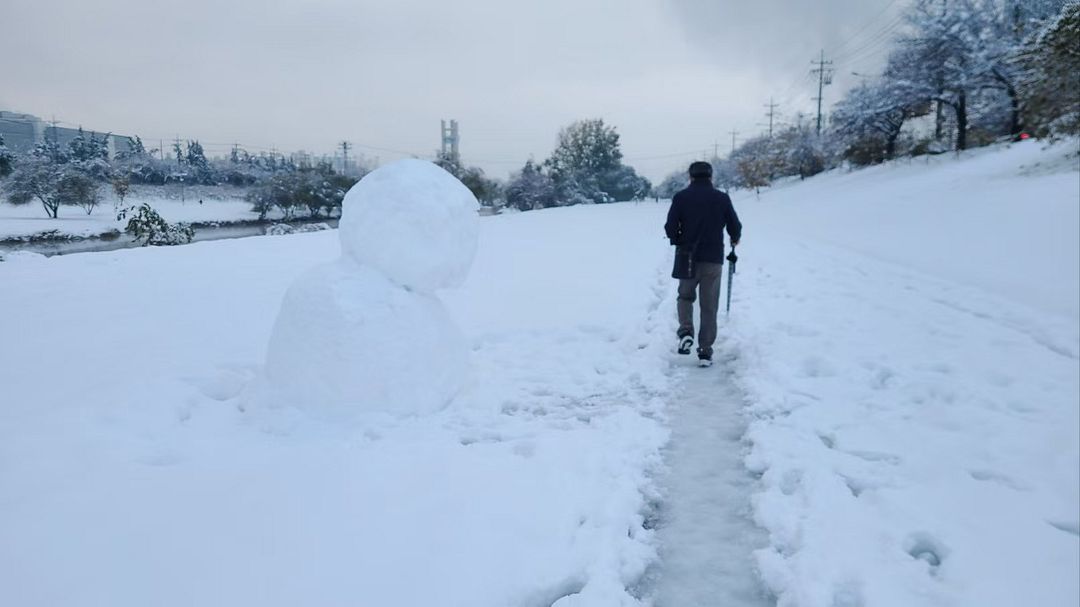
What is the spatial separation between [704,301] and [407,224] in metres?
3.14

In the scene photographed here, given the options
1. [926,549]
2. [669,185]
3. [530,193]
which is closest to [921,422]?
[926,549]

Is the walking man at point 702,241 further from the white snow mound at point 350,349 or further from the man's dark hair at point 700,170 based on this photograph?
the white snow mound at point 350,349

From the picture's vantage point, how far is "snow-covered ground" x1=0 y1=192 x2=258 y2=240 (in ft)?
41.9

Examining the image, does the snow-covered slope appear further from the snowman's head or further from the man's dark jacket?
the snowman's head

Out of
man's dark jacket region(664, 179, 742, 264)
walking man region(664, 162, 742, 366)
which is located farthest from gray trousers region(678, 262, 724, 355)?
man's dark jacket region(664, 179, 742, 264)

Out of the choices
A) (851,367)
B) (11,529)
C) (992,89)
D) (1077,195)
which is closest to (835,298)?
(851,367)

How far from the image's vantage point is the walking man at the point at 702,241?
232 inches

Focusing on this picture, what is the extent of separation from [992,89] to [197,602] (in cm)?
3448

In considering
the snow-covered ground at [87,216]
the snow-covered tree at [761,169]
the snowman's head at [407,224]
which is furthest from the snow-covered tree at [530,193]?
the snowman's head at [407,224]

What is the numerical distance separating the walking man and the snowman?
2.35m

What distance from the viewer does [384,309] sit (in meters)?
4.30

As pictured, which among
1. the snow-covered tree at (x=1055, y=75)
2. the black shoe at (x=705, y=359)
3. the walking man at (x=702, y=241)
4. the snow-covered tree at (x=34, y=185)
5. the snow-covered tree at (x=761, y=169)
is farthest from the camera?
the snow-covered tree at (x=761, y=169)

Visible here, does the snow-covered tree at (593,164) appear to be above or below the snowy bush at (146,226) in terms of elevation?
above

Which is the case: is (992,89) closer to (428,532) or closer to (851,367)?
(851,367)
